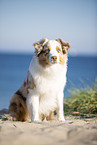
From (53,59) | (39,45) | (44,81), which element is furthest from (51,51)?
(44,81)

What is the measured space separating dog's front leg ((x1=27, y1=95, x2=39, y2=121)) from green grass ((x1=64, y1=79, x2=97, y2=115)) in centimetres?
193

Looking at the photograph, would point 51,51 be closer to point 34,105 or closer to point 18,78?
point 34,105

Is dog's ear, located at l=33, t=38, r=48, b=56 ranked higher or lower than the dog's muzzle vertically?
higher

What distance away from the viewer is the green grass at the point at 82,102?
20.6ft

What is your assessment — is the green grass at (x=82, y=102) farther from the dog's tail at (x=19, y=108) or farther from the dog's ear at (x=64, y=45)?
the dog's ear at (x=64, y=45)

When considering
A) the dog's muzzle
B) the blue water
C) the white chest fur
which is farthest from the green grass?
the dog's muzzle

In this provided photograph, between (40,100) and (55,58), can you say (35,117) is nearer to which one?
(40,100)

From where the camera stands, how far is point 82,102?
6758 mm

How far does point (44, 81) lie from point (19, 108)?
0.97m

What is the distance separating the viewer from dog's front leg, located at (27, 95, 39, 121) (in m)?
4.60

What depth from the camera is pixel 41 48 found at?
4438 millimetres

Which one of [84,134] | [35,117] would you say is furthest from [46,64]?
[84,134]

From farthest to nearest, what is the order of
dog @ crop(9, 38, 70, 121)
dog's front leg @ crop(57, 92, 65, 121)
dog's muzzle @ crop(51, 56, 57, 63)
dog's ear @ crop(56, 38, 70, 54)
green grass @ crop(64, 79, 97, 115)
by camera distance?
1. green grass @ crop(64, 79, 97, 115)
2. dog's front leg @ crop(57, 92, 65, 121)
3. dog's ear @ crop(56, 38, 70, 54)
4. dog @ crop(9, 38, 70, 121)
5. dog's muzzle @ crop(51, 56, 57, 63)

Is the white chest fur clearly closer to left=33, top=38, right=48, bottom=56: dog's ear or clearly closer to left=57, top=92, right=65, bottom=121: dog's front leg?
left=57, top=92, right=65, bottom=121: dog's front leg
